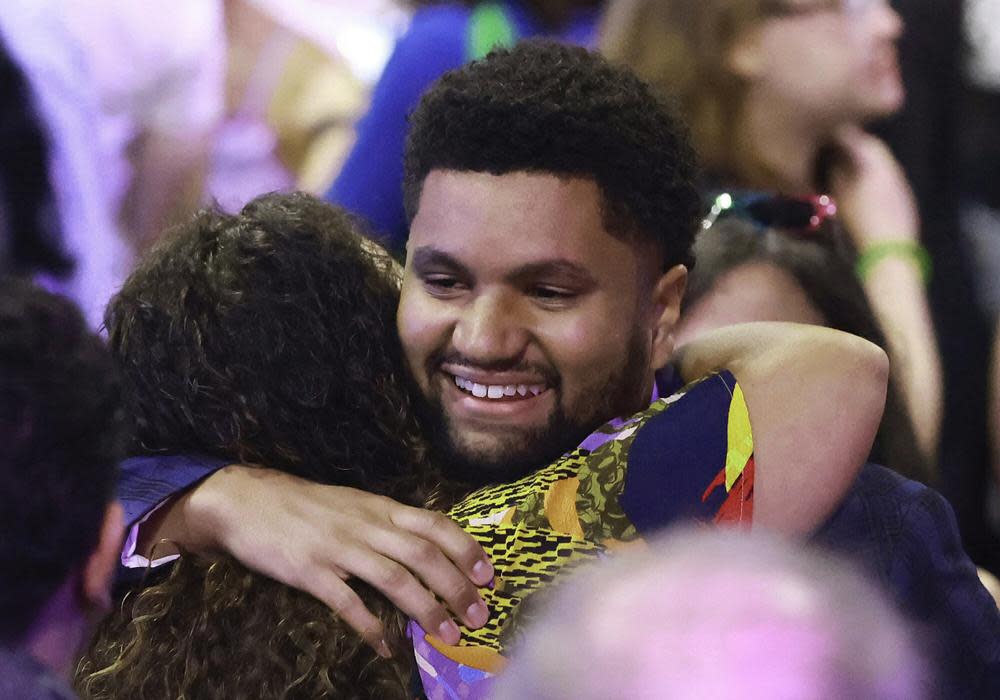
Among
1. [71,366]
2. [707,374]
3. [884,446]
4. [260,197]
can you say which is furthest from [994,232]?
[71,366]

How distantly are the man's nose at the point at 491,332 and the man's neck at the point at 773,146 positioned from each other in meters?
1.18

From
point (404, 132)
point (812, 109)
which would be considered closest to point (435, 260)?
point (404, 132)

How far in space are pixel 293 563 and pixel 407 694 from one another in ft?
0.63

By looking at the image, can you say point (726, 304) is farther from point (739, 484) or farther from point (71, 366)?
point (71, 366)

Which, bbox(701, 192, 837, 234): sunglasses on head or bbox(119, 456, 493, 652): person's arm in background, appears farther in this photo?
bbox(701, 192, 837, 234): sunglasses on head

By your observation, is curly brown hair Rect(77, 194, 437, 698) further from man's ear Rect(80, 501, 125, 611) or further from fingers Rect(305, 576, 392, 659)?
man's ear Rect(80, 501, 125, 611)

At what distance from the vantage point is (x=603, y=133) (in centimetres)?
194

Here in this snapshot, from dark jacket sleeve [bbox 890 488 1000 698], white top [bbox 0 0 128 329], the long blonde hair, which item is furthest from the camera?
white top [bbox 0 0 128 329]

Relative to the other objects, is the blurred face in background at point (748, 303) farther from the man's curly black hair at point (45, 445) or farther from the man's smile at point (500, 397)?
the man's curly black hair at point (45, 445)

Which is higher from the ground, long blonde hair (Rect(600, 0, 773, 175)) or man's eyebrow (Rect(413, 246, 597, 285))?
long blonde hair (Rect(600, 0, 773, 175))

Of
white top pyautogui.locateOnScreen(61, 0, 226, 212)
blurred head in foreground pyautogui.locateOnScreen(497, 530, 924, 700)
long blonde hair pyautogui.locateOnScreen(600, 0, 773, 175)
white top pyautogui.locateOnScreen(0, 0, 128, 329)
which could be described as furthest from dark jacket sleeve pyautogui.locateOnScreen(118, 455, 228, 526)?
white top pyautogui.locateOnScreen(61, 0, 226, 212)

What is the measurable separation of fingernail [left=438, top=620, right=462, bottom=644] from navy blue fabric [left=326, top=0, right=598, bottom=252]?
1.37m

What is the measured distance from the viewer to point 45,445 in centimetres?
122

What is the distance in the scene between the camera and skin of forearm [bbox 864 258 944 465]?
10.8ft
